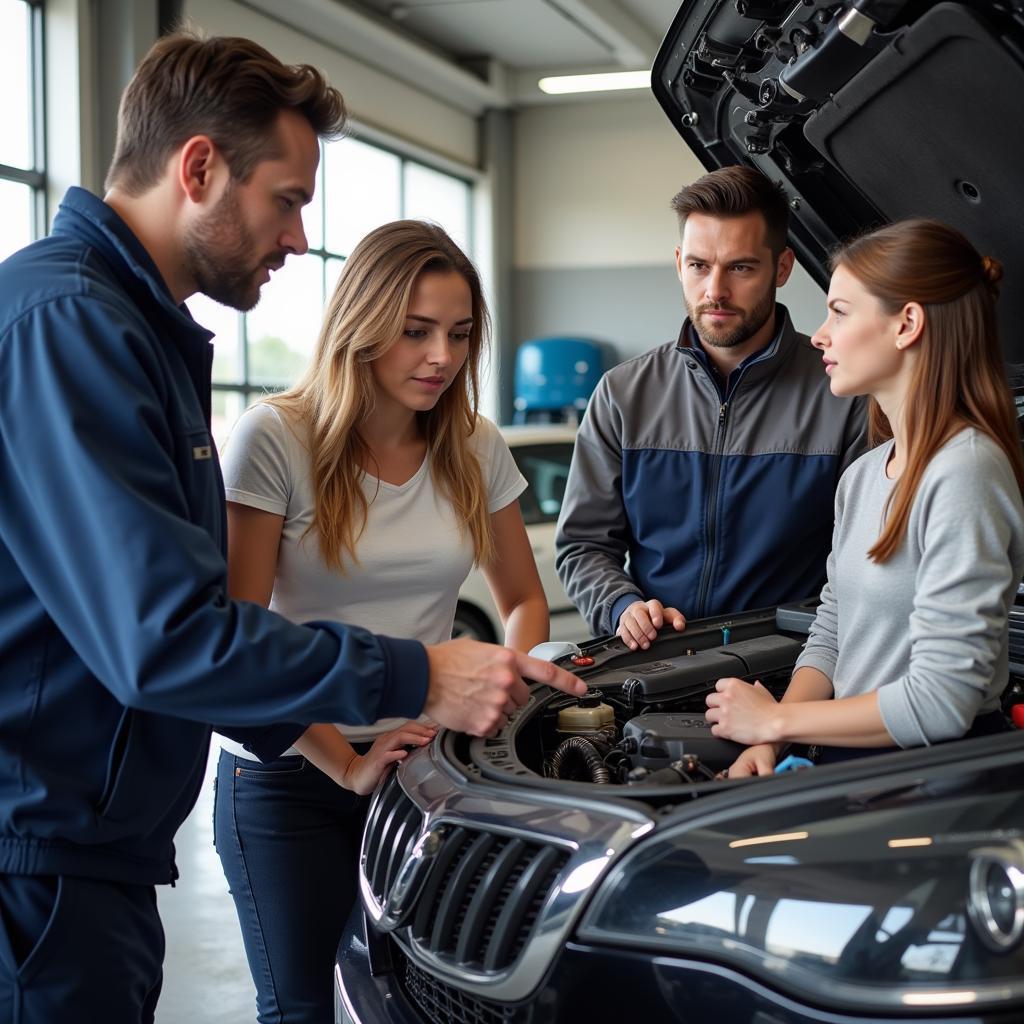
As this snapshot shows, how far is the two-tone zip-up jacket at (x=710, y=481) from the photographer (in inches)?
101

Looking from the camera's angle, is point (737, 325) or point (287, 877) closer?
point (287, 877)

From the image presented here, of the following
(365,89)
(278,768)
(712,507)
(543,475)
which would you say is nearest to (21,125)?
(543,475)

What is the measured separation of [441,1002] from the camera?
5.22 ft

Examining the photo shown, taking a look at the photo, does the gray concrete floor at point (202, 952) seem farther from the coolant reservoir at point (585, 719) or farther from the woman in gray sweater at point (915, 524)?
the woman in gray sweater at point (915, 524)

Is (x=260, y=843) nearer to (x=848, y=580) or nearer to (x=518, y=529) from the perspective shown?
(x=518, y=529)

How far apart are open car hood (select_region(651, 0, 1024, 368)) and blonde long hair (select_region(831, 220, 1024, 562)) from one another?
351 millimetres

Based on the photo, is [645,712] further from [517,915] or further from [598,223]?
[598,223]

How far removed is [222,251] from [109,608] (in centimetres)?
47

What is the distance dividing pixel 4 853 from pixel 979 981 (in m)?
1.05

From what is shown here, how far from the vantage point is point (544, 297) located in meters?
13.0

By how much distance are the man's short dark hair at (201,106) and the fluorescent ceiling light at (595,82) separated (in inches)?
407

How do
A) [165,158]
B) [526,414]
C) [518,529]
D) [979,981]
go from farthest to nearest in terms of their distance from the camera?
[526,414]
[518,529]
[165,158]
[979,981]

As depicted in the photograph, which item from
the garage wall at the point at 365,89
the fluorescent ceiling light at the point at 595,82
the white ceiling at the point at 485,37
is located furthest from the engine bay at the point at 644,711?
the fluorescent ceiling light at the point at 595,82

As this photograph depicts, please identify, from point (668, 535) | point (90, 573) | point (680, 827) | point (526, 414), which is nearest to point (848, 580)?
point (680, 827)
